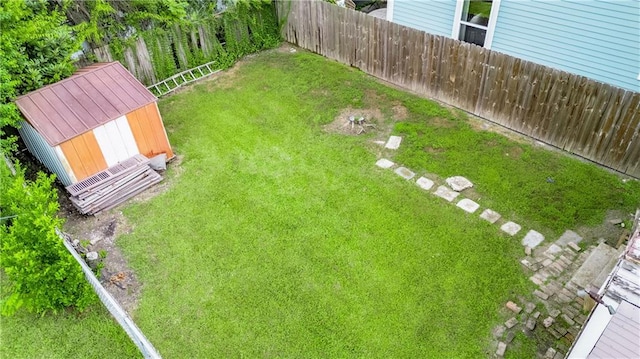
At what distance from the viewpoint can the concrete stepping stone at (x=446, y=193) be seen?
29.2 ft

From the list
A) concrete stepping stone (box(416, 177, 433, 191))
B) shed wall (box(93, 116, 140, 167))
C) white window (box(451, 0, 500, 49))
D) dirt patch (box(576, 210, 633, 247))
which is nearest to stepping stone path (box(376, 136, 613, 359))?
dirt patch (box(576, 210, 633, 247))

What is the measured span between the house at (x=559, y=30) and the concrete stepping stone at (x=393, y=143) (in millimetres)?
3897

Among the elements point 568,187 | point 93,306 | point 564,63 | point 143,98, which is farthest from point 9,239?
point 564,63

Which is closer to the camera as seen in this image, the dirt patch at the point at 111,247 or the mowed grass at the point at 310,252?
the mowed grass at the point at 310,252

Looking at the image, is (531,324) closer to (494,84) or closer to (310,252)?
(310,252)

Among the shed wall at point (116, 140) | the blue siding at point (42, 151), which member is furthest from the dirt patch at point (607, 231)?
the blue siding at point (42, 151)

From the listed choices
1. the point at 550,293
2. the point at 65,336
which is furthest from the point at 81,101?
the point at 550,293

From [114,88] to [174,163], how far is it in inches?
79.4

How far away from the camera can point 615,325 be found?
4.58 metres

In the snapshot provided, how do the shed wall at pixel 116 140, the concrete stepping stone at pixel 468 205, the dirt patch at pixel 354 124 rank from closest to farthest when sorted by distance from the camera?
the concrete stepping stone at pixel 468 205
the shed wall at pixel 116 140
the dirt patch at pixel 354 124

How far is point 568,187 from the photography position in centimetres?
889

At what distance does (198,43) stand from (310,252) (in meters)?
8.42

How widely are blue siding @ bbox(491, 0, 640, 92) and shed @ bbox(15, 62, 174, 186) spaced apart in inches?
349

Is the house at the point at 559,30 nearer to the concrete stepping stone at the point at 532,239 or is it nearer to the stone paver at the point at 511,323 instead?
the concrete stepping stone at the point at 532,239
